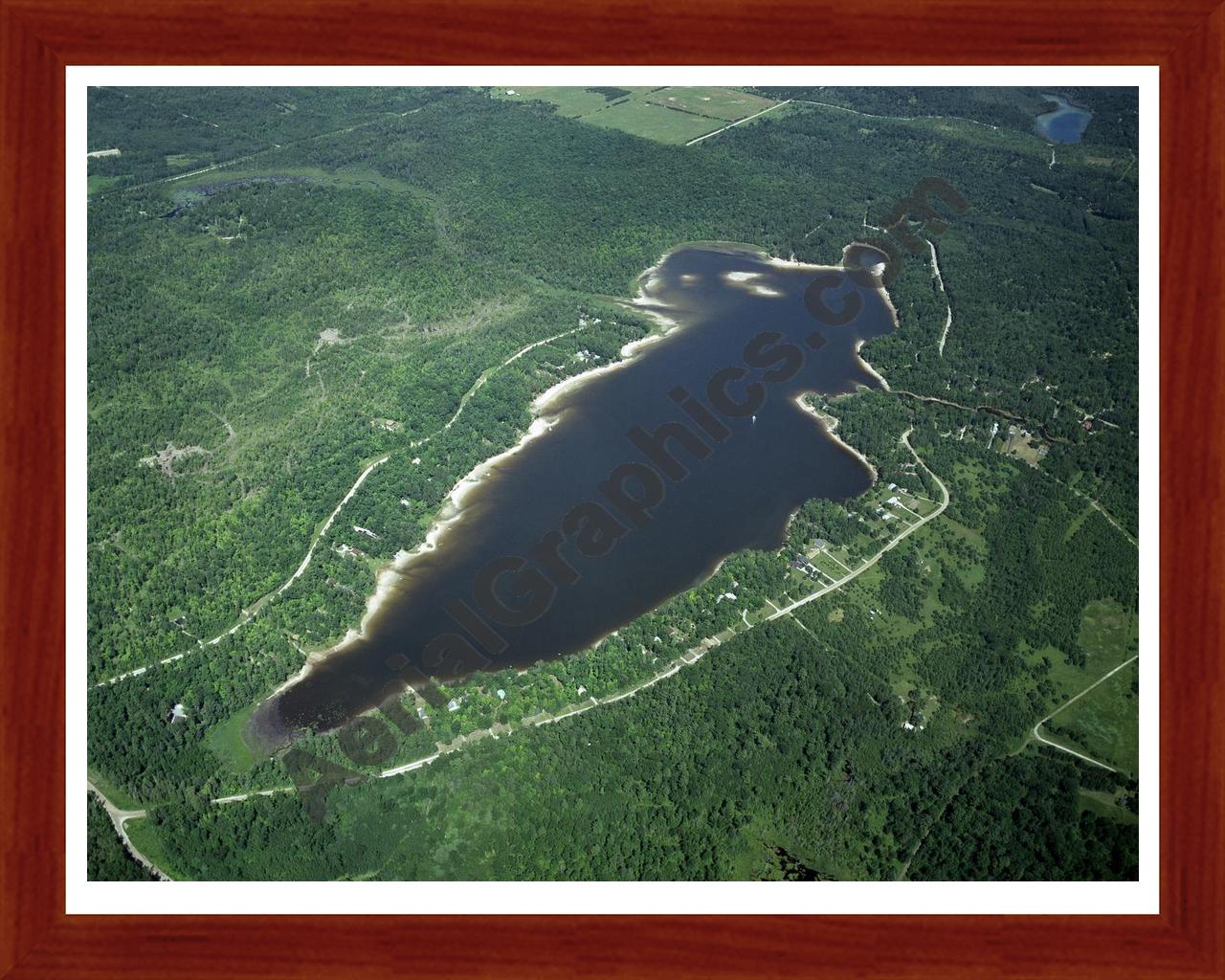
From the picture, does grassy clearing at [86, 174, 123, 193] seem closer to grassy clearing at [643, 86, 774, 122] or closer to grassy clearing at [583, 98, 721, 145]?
grassy clearing at [583, 98, 721, 145]

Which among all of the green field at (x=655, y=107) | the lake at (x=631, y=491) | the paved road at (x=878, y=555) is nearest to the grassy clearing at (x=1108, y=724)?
the paved road at (x=878, y=555)

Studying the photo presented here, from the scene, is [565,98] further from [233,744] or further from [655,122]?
[233,744]

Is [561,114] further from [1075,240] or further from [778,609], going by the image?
[778,609]

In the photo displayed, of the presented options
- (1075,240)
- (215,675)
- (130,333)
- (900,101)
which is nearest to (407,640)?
(215,675)

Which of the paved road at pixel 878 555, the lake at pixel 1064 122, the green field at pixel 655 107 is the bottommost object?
the paved road at pixel 878 555

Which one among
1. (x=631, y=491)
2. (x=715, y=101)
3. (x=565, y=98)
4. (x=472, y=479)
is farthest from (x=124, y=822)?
(x=715, y=101)

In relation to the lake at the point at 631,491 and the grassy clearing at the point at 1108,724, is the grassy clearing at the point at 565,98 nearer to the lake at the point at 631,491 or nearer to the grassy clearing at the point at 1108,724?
the lake at the point at 631,491
